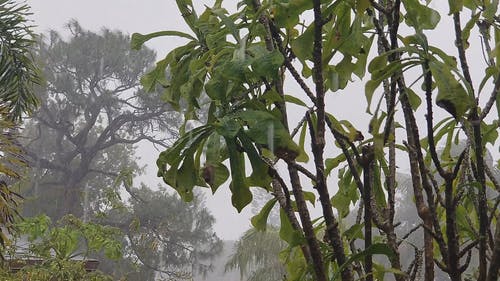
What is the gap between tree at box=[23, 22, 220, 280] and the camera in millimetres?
10898

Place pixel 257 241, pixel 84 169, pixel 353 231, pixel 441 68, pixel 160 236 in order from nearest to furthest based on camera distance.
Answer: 1. pixel 441 68
2. pixel 353 231
3. pixel 257 241
4. pixel 160 236
5. pixel 84 169

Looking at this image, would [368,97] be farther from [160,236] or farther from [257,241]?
[160,236]

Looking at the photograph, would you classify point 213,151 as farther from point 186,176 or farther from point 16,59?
point 16,59

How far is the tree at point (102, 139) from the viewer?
10.9 m

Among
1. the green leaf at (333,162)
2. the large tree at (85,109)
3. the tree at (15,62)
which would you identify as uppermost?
the large tree at (85,109)

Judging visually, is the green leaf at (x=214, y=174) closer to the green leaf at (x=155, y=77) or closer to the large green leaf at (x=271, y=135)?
the large green leaf at (x=271, y=135)

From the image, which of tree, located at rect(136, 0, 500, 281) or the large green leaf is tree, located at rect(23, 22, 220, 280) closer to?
tree, located at rect(136, 0, 500, 281)

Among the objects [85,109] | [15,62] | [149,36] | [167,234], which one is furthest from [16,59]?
[85,109]

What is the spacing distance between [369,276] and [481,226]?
0.37 feet

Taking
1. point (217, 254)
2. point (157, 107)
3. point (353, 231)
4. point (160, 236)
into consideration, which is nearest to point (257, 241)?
point (160, 236)

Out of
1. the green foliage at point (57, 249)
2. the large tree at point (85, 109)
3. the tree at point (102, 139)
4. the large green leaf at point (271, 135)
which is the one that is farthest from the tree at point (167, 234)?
the large green leaf at point (271, 135)

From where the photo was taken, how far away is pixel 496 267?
0.43m

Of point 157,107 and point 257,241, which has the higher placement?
point 157,107

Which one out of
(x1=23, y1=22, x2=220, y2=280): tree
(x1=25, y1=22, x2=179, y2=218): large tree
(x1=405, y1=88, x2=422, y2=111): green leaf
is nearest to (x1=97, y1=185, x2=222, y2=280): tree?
(x1=23, y1=22, x2=220, y2=280): tree
